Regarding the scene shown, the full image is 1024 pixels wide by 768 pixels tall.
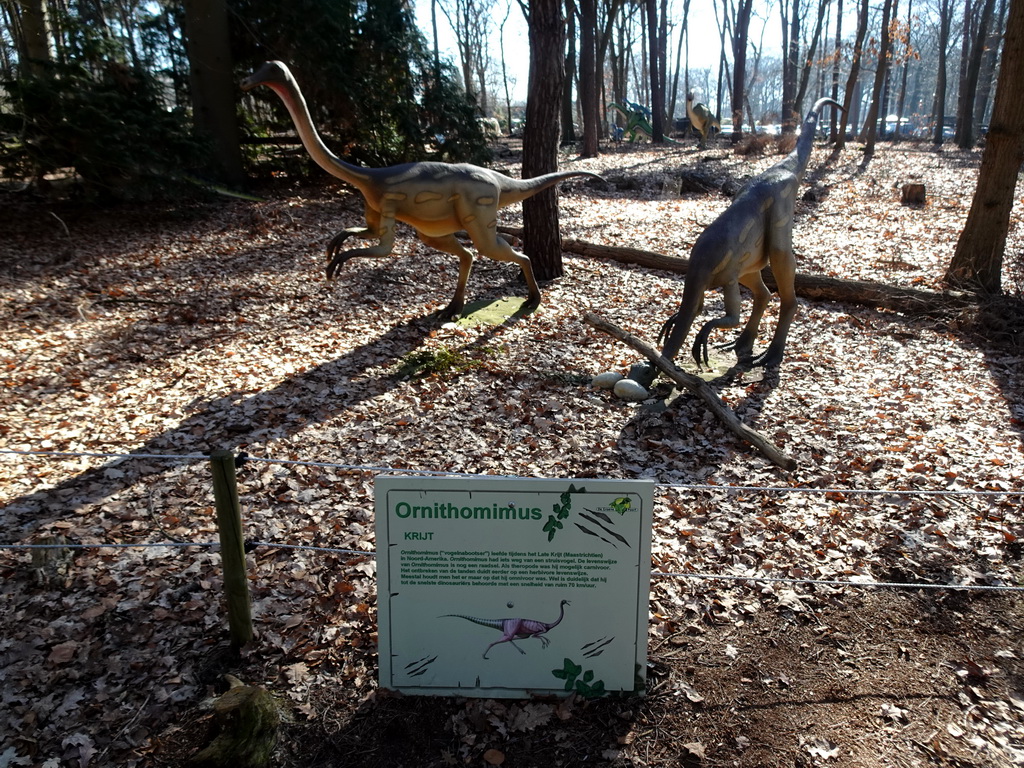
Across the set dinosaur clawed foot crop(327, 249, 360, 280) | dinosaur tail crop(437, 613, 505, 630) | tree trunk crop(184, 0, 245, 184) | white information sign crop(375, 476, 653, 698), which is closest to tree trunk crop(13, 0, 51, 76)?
tree trunk crop(184, 0, 245, 184)

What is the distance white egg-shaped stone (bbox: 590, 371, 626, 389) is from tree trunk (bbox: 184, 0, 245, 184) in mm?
9431

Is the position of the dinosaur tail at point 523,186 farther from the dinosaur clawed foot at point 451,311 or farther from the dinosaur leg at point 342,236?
the dinosaur leg at point 342,236

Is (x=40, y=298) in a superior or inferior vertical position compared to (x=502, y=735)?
superior

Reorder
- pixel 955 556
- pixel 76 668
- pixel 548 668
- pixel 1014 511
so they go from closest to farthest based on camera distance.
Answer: pixel 548 668 → pixel 76 668 → pixel 955 556 → pixel 1014 511

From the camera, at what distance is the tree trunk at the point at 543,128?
871 centimetres

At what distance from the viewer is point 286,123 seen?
14.6m

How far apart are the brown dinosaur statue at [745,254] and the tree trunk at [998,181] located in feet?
10.1

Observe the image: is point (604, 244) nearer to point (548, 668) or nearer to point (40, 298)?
point (40, 298)

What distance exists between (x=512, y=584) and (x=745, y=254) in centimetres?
412

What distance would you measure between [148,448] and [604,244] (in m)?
7.69

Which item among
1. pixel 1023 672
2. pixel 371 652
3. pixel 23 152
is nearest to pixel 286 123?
pixel 23 152

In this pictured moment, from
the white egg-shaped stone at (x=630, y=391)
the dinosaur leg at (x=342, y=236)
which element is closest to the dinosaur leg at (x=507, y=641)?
the white egg-shaped stone at (x=630, y=391)

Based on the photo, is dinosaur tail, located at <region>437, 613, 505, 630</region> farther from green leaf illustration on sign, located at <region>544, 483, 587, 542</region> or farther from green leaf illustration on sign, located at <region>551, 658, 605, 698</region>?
green leaf illustration on sign, located at <region>544, 483, 587, 542</region>

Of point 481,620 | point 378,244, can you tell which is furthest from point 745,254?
point 481,620
